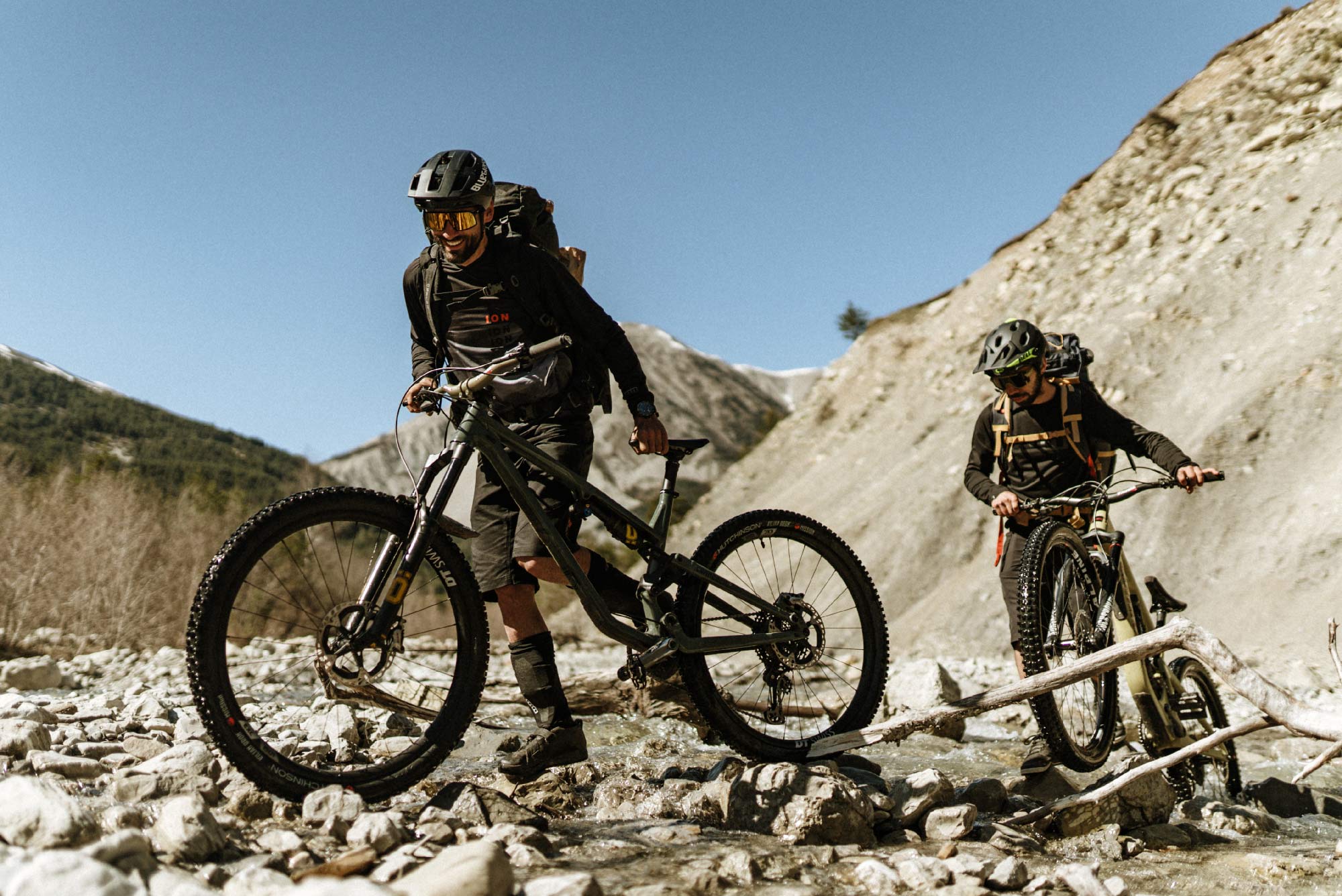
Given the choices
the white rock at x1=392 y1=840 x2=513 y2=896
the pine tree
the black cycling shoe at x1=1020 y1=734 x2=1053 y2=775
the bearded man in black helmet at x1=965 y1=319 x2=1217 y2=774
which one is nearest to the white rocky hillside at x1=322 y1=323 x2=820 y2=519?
the pine tree

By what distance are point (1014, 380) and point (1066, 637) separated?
161 centimetres

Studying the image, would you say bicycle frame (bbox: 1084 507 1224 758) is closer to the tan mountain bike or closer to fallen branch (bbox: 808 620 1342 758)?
the tan mountain bike

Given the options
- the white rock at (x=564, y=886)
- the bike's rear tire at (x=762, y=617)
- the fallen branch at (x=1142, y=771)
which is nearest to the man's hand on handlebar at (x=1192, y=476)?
the fallen branch at (x=1142, y=771)

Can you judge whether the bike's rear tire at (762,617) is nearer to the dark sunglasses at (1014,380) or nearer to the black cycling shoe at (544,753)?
the black cycling shoe at (544,753)

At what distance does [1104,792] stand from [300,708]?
433 centimetres

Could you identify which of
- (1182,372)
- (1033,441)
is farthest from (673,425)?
(1033,441)

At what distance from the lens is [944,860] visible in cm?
318

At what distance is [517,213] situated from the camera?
176 inches

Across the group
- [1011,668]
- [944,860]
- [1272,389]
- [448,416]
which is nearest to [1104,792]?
[944,860]

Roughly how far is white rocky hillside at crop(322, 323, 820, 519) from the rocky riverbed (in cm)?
5456

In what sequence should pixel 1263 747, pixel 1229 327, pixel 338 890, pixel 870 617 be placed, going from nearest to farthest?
pixel 338 890
pixel 870 617
pixel 1263 747
pixel 1229 327

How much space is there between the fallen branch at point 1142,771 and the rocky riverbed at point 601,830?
0.27 ft

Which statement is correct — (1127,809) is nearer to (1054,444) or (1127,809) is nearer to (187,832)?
(1054,444)

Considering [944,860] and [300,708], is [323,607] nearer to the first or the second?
[944,860]
